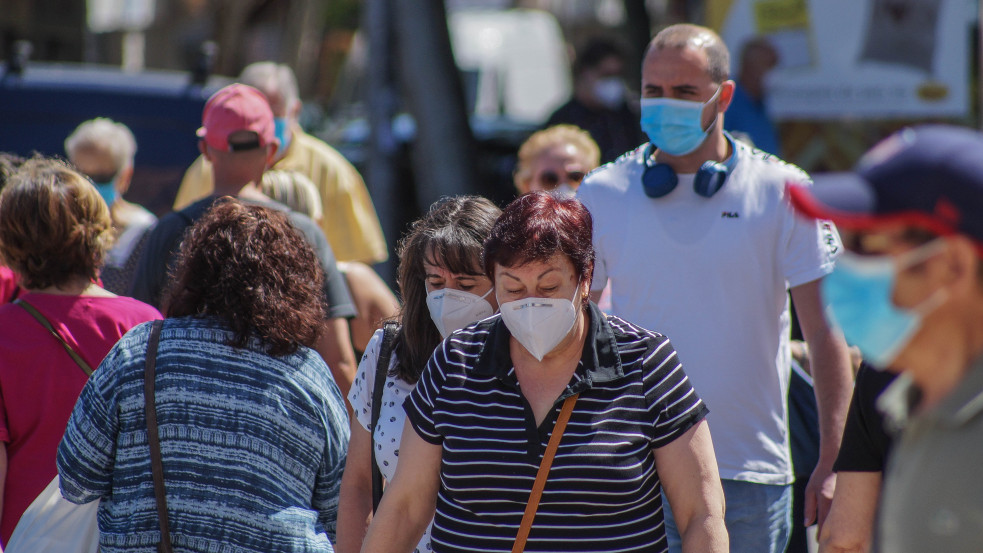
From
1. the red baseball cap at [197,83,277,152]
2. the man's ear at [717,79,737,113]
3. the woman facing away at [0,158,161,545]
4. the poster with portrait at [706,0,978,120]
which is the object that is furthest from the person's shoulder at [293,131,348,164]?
the poster with portrait at [706,0,978,120]

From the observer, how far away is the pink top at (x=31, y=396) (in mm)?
3102

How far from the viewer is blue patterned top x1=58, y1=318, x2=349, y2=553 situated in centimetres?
273

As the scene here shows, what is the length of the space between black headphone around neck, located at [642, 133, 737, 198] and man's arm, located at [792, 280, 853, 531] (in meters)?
0.40

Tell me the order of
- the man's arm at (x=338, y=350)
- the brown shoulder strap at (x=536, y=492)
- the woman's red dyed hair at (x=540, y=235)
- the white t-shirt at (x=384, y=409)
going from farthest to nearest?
the man's arm at (x=338, y=350), the white t-shirt at (x=384, y=409), the woman's red dyed hair at (x=540, y=235), the brown shoulder strap at (x=536, y=492)

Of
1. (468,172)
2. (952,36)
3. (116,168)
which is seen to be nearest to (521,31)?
(468,172)

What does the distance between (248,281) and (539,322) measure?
0.83 m

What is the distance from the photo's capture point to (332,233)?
5.19 m

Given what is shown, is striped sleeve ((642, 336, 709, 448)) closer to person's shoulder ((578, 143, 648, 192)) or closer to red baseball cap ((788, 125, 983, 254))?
person's shoulder ((578, 143, 648, 192))

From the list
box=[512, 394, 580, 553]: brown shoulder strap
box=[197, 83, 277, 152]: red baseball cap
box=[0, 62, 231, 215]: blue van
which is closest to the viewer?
box=[512, 394, 580, 553]: brown shoulder strap

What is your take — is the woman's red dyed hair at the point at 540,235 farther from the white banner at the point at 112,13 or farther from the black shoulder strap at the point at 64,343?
the white banner at the point at 112,13

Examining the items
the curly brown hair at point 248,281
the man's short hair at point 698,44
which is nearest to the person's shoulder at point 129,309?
Answer: the curly brown hair at point 248,281

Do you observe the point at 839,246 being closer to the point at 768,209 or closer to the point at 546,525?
the point at 768,209

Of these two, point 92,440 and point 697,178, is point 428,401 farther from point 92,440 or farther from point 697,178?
point 697,178

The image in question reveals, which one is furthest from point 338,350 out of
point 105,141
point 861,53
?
point 861,53
